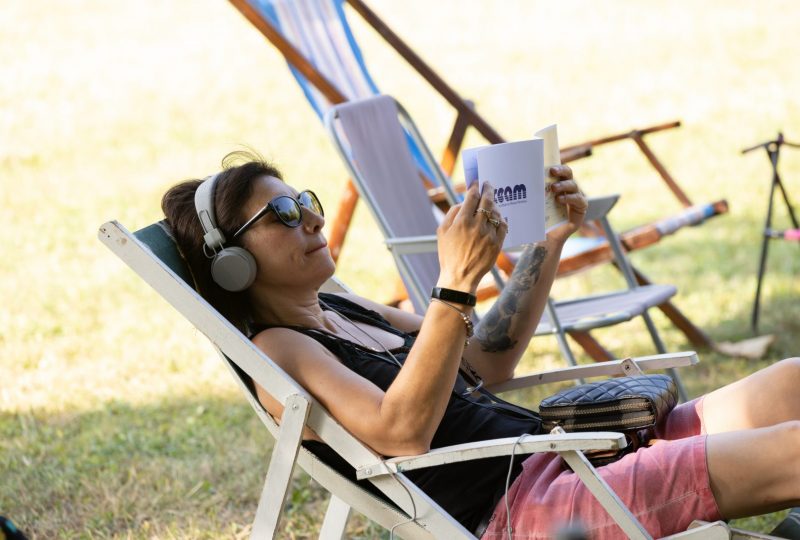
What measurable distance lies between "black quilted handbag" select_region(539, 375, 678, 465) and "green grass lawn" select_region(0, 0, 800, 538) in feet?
3.45

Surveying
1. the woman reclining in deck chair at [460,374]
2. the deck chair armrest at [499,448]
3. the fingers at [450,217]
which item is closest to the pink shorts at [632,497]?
the woman reclining in deck chair at [460,374]

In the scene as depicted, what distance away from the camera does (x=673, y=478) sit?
Answer: 6.43 feet

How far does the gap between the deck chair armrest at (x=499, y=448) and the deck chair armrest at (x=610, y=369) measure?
1.87ft

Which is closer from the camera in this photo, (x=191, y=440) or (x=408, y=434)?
(x=408, y=434)

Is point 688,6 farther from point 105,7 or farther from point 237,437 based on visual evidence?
point 237,437

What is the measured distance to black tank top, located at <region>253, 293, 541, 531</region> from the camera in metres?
2.14

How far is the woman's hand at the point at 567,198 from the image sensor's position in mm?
2354

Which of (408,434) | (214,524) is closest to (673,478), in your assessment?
(408,434)

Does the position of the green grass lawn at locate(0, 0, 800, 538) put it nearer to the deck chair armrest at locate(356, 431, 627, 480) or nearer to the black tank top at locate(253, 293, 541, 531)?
the black tank top at locate(253, 293, 541, 531)

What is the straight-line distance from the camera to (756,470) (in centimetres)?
192

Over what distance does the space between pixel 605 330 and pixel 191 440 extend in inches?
89.8

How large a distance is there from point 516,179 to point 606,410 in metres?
0.49

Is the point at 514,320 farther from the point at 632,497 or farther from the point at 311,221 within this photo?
the point at 632,497

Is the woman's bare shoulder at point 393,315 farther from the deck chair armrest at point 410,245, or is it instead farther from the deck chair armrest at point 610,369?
the deck chair armrest at point 410,245
